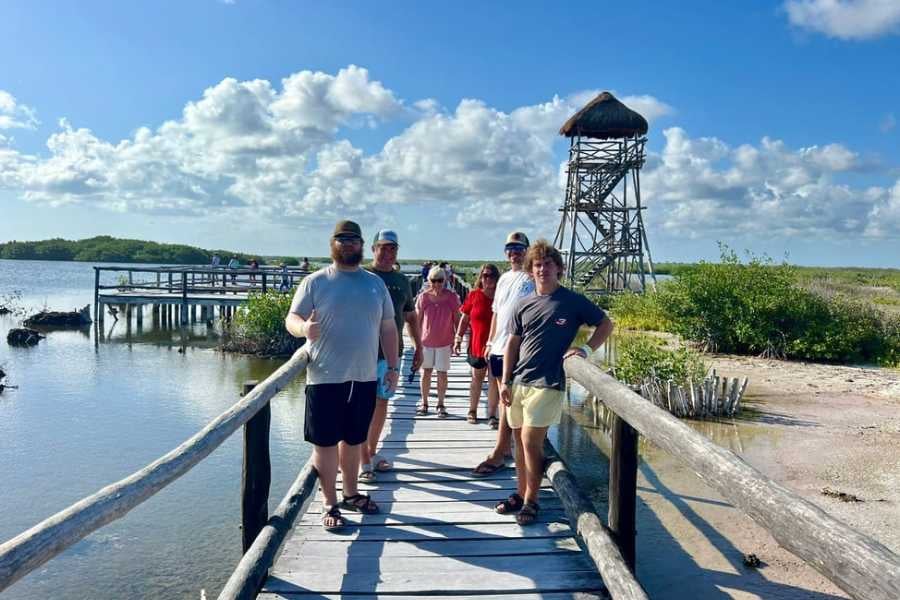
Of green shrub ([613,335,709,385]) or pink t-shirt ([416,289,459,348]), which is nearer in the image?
pink t-shirt ([416,289,459,348])

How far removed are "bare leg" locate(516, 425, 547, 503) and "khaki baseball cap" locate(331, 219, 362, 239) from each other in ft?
5.30

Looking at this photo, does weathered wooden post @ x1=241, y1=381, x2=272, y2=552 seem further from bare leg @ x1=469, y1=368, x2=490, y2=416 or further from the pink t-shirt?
the pink t-shirt

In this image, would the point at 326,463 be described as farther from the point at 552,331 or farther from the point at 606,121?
the point at 606,121

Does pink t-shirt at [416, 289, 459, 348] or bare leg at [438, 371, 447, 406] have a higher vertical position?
pink t-shirt at [416, 289, 459, 348]

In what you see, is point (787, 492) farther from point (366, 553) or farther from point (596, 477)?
point (596, 477)

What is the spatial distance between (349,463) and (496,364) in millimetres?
1556

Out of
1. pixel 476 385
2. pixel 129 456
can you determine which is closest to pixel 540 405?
pixel 476 385

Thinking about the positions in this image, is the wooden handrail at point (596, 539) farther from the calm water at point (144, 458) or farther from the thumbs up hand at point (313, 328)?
the thumbs up hand at point (313, 328)

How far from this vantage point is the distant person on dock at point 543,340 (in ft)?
13.6

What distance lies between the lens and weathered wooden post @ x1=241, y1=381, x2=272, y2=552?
415 cm

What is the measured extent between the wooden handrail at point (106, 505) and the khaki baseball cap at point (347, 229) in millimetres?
1112

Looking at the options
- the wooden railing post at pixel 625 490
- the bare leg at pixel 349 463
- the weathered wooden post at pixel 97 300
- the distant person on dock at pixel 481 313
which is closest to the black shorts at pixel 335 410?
the bare leg at pixel 349 463

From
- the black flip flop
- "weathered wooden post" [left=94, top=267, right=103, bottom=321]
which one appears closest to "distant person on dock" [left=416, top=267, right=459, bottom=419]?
the black flip flop

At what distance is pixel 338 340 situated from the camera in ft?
13.4
